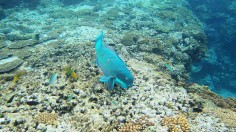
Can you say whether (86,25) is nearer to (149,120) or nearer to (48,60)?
(48,60)

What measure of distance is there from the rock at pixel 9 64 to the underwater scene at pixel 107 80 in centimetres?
3

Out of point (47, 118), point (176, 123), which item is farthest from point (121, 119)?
point (47, 118)

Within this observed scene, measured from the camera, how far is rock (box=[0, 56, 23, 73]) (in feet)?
20.8

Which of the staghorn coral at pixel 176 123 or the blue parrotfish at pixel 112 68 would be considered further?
the staghorn coral at pixel 176 123

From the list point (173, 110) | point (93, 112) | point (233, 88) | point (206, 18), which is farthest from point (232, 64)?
point (93, 112)

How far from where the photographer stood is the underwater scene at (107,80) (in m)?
4.03

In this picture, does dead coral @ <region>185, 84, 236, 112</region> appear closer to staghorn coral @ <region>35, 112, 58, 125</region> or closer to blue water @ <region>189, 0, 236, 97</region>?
staghorn coral @ <region>35, 112, 58, 125</region>

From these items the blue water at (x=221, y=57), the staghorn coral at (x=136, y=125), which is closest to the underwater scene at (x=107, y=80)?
the staghorn coral at (x=136, y=125)

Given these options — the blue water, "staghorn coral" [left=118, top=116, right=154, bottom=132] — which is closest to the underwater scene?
"staghorn coral" [left=118, top=116, right=154, bottom=132]

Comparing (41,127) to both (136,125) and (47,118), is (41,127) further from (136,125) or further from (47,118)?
(136,125)

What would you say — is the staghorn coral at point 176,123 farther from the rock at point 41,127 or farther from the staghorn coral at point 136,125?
the rock at point 41,127

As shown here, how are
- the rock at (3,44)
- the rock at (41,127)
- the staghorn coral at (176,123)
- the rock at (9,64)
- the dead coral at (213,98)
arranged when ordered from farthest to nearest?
1. the rock at (3,44)
2. the rock at (9,64)
3. the dead coral at (213,98)
4. the staghorn coral at (176,123)
5. the rock at (41,127)

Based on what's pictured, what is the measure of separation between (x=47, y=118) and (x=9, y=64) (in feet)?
11.4

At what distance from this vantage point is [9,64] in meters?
6.59
